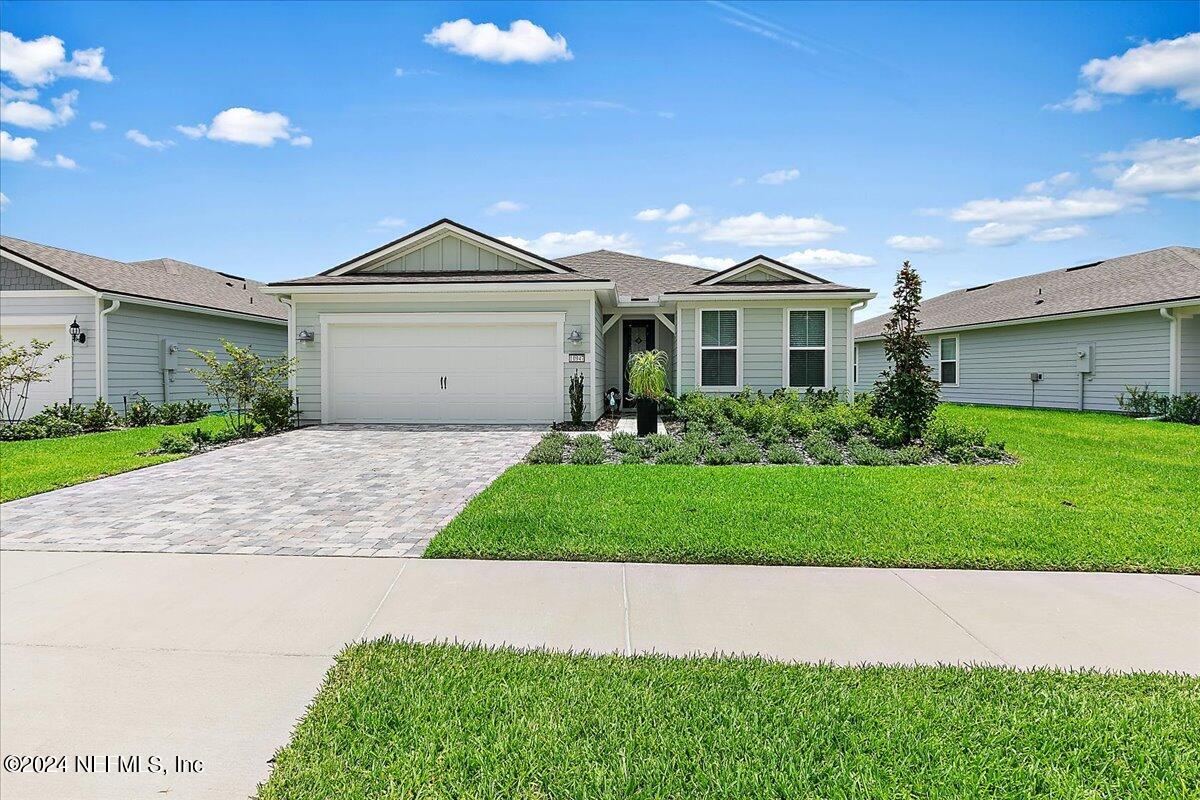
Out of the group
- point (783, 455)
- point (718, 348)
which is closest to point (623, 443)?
point (783, 455)

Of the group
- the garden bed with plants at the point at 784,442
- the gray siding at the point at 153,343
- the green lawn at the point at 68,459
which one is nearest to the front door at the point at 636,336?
Answer: the garden bed with plants at the point at 784,442

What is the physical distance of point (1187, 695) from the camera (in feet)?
8.64

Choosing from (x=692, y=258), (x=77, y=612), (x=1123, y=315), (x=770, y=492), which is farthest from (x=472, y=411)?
(x=1123, y=315)

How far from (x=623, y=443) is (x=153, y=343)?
1250 cm

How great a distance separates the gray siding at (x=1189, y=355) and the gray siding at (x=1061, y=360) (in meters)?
0.27

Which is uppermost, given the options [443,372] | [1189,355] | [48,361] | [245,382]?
[1189,355]

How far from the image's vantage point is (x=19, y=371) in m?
13.5

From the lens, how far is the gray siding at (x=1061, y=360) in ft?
48.5

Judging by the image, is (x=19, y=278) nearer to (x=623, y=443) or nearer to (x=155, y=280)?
(x=155, y=280)

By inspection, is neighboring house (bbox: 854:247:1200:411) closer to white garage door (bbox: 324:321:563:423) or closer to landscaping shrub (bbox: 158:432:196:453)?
white garage door (bbox: 324:321:563:423)

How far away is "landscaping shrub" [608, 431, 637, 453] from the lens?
930 cm

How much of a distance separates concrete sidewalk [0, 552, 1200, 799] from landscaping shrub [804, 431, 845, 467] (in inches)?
178

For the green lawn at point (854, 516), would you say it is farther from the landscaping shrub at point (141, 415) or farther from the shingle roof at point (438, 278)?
the landscaping shrub at point (141, 415)

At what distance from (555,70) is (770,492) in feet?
24.3
